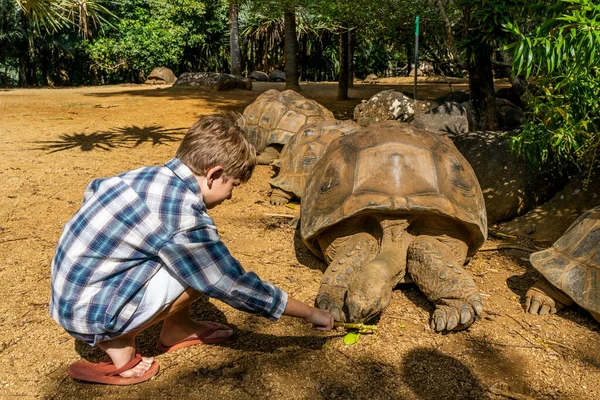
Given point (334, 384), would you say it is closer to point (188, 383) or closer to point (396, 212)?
point (188, 383)

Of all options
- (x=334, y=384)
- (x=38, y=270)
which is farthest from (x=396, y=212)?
(x=38, y=270)

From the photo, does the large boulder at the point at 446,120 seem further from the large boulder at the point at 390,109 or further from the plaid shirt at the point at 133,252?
the plaid shirt at the point at 133,252

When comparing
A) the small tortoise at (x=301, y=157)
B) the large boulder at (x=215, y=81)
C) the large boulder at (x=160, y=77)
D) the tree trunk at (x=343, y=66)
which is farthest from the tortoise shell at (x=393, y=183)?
the large boulder at (x=160, y=77)

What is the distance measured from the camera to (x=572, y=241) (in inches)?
106

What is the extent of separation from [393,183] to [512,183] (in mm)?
1742

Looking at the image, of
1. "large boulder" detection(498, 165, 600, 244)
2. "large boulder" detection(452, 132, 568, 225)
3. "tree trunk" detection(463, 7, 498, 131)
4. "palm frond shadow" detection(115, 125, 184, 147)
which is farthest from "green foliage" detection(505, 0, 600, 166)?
"palm frond shadow" detection(115, 125, 184, 147)

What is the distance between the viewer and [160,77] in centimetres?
1870

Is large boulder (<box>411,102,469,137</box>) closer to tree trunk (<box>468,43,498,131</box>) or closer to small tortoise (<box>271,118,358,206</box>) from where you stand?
tree trunk (<box>468,43,498,131</box>)

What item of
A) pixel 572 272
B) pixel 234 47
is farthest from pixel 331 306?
pixel 234 47

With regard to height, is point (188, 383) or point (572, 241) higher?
point (572, 241)

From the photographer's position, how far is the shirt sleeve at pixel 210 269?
1.82 meters

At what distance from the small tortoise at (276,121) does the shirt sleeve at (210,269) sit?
404cm

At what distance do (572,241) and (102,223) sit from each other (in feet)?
7.25

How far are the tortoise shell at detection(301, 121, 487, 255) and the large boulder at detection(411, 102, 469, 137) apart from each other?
3.05 m
